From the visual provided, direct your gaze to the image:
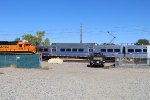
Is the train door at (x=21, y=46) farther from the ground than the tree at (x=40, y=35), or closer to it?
closer to it

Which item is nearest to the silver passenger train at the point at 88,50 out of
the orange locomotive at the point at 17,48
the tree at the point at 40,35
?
the orange locomotive at the point at 17,48

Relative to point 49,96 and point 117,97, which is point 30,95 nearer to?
point 49,96

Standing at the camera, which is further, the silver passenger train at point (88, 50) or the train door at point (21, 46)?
the train door at point (21, 46)

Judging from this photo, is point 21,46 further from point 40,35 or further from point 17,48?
point 40,35

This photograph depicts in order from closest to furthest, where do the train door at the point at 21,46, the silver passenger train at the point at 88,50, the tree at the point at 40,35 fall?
1. the silver passenger train at the point at 88,50
2. the train door at the point at 21,46
3. the tree at the point at 40,35

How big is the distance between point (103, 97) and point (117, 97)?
2.13ft

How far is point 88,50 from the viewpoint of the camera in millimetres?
69688

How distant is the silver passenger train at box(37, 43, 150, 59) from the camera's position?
6581 centimetres

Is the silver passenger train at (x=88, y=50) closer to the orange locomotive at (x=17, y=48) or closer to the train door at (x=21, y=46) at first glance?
the orange locomotive at (x=17, y=48)

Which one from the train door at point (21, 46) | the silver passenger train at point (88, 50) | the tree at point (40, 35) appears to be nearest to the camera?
the silver passenger train at point (88, 50)

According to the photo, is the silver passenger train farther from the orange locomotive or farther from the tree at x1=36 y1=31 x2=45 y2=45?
the tree at x1=36 y1=31 x2=45 y2=45

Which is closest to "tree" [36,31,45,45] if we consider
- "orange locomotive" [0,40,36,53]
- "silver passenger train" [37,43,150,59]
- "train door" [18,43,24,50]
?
"silver passenger train" [37,43,150,59]

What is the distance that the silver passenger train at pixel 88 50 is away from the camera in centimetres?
6581

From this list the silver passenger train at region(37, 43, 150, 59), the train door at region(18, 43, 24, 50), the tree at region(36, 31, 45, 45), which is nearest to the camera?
the silver passenger train at region(37, 43, 150, 59)
